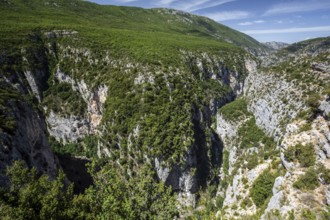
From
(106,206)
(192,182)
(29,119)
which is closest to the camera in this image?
(106,206)

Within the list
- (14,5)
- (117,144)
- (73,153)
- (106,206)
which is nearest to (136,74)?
(117,144)

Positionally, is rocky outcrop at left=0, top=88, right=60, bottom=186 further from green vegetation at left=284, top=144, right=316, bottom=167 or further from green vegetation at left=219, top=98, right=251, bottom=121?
green vegetation at left=219, top=98, right=251, bottom=121

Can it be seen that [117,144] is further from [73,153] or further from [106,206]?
[106,206]

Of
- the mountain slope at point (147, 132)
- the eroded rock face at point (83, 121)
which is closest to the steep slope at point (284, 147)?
the mountain slope at point (147, 132)

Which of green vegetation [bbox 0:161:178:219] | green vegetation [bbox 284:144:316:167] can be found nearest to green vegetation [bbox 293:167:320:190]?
green vegetation [bbox 284:144:316:167]

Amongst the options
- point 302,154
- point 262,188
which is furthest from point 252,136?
→ point 302,154

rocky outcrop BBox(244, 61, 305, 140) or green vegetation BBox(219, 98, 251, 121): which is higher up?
rocky outcrop BBox(244, 61, 305, 140)

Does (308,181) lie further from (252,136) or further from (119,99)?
(119,99)
